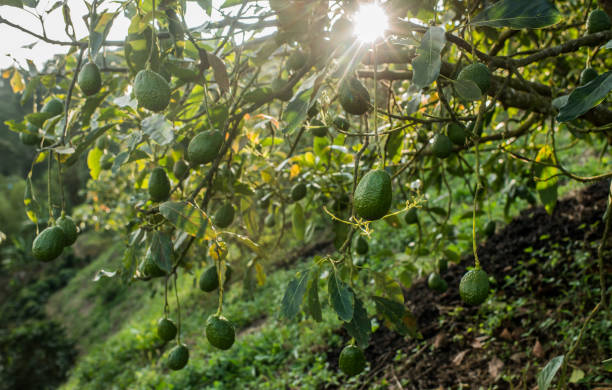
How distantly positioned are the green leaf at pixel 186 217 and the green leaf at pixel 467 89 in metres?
0.55

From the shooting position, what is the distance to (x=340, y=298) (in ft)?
2.94

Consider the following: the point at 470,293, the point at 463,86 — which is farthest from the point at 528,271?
the point at 463,86

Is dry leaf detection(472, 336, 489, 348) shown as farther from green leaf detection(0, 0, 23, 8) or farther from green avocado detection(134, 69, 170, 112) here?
green leaf detection(0, 0, 23, 8)

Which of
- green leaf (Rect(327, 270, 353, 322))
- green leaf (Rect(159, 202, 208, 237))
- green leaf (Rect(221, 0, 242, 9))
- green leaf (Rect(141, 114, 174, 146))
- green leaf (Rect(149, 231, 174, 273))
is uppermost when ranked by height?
green leaf (Rect(221, 0, 242, 9))

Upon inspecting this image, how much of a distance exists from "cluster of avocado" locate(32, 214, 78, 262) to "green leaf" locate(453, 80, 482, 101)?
0.94m

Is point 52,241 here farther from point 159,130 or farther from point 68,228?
point 159,130

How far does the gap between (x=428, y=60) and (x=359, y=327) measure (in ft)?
2.17

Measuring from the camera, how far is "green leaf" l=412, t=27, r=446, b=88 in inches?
23.9

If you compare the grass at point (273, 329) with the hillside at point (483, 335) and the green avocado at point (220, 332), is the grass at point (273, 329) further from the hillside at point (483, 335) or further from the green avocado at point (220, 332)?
the green avocado at point (220, 332)

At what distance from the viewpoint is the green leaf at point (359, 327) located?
99 centimetres

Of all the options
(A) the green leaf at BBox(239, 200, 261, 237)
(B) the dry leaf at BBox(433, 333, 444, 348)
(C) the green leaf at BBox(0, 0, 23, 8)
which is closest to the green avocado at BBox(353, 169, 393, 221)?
(A) the green leaf at BBox(239, 200, 261, 237)

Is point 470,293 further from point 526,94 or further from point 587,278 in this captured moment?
point 587,278

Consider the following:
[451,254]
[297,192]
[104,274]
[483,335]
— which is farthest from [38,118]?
[483,335]

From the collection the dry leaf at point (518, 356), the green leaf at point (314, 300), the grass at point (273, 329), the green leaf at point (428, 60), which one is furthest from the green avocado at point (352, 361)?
the dry leaf at point (518, 356)
